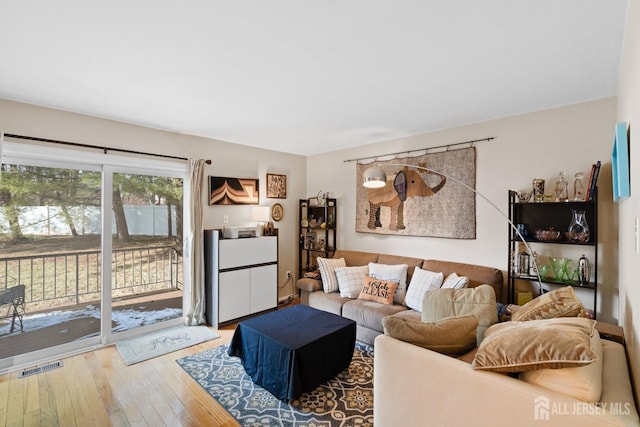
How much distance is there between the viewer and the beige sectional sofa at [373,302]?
125 inches

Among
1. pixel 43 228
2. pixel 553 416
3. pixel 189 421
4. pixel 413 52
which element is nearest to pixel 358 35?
pixel 413 52

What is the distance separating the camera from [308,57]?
6.63ft

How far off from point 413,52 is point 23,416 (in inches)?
147

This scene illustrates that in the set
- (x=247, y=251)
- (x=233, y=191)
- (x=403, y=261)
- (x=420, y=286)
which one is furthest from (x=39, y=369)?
(x=403, y=261)

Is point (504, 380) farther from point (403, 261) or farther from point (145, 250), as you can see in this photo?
point (145, 250)

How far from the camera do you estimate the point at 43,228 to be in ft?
9.90

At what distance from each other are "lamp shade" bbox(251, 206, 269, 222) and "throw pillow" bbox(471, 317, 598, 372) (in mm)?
3412

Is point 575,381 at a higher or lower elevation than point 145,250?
lower

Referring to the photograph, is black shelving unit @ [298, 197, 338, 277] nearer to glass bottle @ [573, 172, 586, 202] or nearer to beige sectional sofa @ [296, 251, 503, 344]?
beige sectional sofa @ [296, 251, 503, 344]

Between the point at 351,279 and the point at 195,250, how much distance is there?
2.05m

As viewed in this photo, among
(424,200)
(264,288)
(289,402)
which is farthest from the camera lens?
(264,288)

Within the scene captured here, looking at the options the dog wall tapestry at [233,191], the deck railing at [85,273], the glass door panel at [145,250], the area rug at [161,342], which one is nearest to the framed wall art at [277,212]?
Result: the dog wall tapestry at [233,191]

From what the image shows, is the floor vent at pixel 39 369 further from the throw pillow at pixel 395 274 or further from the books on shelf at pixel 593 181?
the books on shelf at pixel 593 181

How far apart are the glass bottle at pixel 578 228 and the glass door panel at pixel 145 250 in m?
4.32
